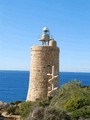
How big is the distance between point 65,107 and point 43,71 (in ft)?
33.6

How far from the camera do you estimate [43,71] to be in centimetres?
3372

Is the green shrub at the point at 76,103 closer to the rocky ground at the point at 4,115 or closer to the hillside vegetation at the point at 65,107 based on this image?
the hillside vegetation at the point at 65,107

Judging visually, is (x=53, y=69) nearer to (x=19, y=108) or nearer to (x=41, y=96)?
(x=41, y=96)

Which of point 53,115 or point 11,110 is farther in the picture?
point 11,110

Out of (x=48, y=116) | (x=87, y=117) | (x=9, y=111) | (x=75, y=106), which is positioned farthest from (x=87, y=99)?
(x=9, y=111)

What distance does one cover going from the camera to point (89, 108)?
22.1 metres

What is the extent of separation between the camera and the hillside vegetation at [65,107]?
18.4m

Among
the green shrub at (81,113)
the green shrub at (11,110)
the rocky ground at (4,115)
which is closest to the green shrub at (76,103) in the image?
the green shrub at (81,113)

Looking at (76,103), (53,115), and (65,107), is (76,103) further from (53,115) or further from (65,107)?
(53,115)

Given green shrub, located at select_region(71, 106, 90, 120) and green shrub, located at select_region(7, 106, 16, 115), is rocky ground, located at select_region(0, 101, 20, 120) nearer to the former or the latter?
green shrub, located at select_region(7, 106, 16, 115)

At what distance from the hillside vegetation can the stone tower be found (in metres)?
3.06

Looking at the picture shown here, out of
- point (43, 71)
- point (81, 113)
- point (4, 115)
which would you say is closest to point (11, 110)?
point (4, 115)

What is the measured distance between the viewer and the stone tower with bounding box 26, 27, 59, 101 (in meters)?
33.7

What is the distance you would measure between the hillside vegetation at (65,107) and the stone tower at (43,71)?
306cm
